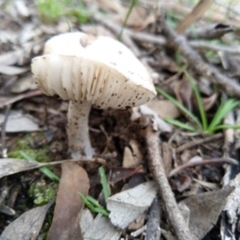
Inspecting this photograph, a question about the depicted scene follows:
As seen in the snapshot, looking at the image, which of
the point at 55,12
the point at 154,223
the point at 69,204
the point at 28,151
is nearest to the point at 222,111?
the point at 154,223

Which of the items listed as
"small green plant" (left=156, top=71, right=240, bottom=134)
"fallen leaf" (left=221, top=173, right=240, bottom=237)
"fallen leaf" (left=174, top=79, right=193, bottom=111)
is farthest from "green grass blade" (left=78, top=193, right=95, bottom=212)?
"fallen leaf" (left=174, top=79, right=193, bottom=111)

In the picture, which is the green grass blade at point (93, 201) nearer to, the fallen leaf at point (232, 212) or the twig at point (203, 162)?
the twig at point (203, 162)

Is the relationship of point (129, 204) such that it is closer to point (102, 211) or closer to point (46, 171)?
point (102, 211)

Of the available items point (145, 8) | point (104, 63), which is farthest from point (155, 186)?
point (145, 8)

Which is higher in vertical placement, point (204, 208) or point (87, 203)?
point (204, 208)

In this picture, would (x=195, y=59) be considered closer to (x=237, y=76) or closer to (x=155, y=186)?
(x=237, y=76)

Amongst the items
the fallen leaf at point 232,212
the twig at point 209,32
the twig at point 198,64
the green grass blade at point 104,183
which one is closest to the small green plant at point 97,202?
the green grass blade at point 104,183

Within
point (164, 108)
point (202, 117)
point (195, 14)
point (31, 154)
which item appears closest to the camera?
point (31, 154)
